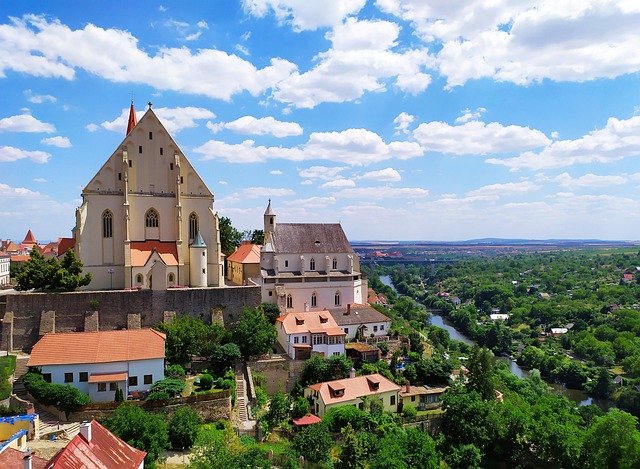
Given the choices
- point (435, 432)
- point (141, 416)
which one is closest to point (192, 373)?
point (141, 416)

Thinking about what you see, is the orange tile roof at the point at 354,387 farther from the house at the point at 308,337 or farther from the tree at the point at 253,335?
the tree at the point at 253,335

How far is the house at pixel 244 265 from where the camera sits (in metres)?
49.2

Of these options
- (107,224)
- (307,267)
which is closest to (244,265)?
(307,267)

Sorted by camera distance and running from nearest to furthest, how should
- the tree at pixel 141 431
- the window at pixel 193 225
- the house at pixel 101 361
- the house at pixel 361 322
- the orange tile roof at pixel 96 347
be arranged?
the tree at pixel 141 431
the house at pixel 101 361
the orange tile roof at pixel 96 347
the window at pixel 193 225
the house at pixel 361 322

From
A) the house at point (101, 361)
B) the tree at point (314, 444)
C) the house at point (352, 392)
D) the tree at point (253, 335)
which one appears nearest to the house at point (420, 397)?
the house at point (352, 392)

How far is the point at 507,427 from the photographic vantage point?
35281 mm

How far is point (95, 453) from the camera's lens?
20.1 meters

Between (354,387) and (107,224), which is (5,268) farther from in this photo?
(354,387)

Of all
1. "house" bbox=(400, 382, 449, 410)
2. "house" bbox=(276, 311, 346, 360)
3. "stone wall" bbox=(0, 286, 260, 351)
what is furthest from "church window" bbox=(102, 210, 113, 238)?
"house" bbox=(400, 382, 449, 410)

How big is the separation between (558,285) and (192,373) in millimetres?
125726

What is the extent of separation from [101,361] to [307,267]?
22.2 metres

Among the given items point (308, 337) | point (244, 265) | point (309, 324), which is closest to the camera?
point (308, 337)

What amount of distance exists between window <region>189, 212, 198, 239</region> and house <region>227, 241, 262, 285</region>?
633 cm

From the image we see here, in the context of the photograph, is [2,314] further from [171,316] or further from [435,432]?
[435,432]
